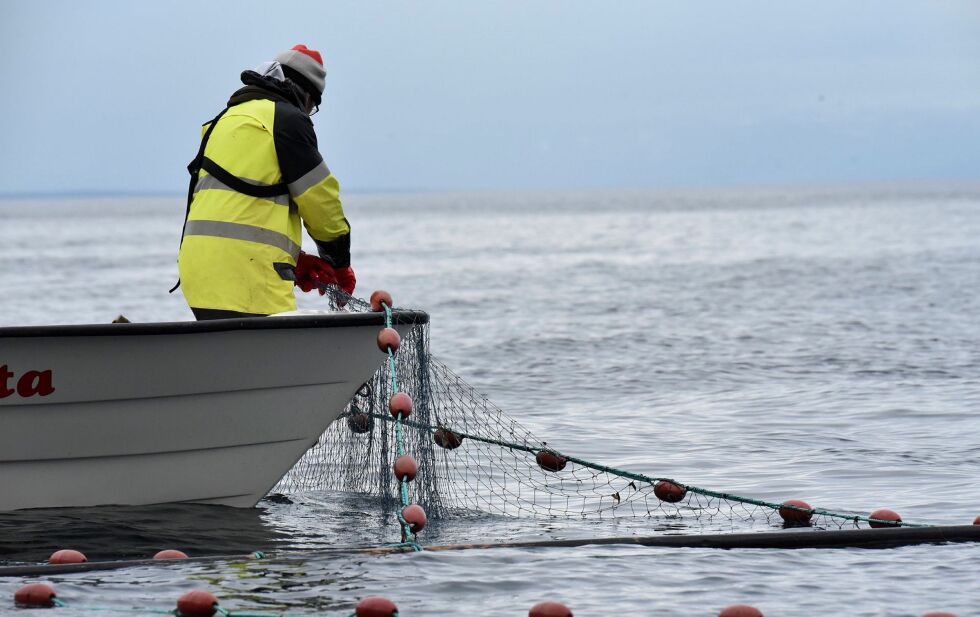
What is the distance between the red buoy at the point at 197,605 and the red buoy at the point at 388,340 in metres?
1.78

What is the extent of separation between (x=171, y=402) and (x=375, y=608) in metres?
2.10

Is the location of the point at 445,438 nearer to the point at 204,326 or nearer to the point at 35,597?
the point at 204,326

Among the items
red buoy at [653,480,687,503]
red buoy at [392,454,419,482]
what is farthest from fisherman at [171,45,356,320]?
red buoy at [653,480,687,503]

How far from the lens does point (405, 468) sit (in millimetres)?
6133

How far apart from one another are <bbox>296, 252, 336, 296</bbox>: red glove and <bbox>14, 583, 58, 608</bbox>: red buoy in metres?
2.22

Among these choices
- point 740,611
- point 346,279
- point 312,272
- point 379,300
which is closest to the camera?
point 740,611

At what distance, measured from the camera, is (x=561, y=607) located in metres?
4.88

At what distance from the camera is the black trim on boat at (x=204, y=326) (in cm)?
600

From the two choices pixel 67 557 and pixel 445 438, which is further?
pixel 445 438

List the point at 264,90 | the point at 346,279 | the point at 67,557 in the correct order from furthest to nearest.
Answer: the point at 346,279 → the point at 264,90 → the point at 67,557

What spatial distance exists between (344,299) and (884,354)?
30.7ft

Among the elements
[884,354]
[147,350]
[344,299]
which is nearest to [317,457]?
[344,299]

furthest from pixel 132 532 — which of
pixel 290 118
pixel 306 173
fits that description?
pixel 290 118

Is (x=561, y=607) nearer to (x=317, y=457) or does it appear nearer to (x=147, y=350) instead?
(x=147, y=350)
